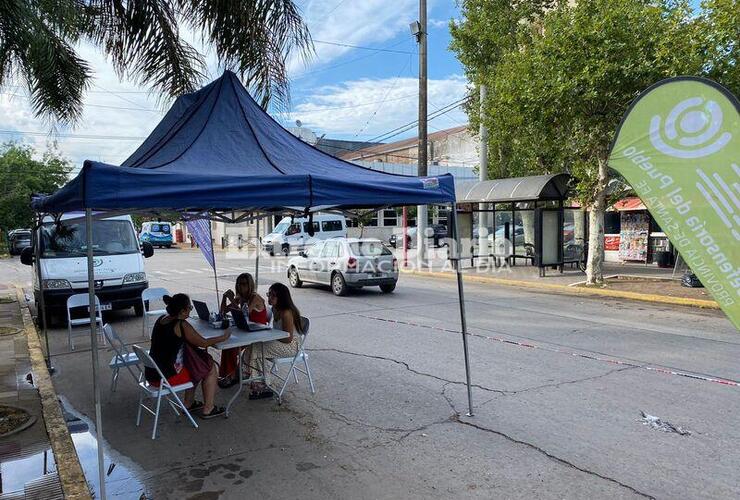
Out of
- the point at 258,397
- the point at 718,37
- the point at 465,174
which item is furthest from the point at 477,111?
the point at 465,174

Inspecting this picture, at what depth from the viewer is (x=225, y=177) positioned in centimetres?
429

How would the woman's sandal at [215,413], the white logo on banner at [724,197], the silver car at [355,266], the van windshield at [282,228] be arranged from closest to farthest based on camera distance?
the white logo on banner at [724,197]
the woman's sandal at [215,413]
the silver car at [355,266]
the van windshield at [282,228]

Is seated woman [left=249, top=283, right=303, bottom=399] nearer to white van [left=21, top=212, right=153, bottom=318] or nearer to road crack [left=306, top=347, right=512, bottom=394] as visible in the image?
road crack [left=306, top=347, right=512, bottom=394]

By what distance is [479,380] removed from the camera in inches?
249

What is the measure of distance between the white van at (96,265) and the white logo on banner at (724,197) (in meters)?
9.36

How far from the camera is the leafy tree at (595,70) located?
11234 millimetres

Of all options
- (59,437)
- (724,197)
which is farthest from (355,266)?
(724,197)

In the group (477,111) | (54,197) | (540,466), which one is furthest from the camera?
(477,111)

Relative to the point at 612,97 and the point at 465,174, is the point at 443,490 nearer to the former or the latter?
the point at 612,97

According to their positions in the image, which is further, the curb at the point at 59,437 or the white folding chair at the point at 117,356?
the white folding chair at the point at 117,356

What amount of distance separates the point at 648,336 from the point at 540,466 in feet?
18.6

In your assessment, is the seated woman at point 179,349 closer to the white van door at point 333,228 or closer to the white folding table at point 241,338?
the white folding table at point 241,338

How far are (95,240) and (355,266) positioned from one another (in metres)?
5.91

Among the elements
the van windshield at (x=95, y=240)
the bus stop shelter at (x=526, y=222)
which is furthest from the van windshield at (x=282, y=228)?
the van windshield at (x=95, y=240)
